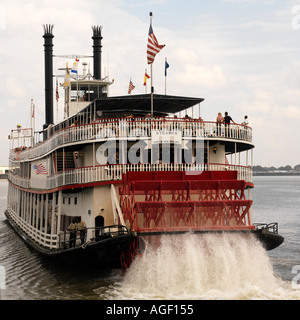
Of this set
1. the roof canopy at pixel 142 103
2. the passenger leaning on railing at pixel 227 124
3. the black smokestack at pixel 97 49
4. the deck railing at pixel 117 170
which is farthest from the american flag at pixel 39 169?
the black smokestack at pixel 97 49

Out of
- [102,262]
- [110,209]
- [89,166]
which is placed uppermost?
[89,166]

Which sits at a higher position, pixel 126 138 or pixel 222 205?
pixel 126 138

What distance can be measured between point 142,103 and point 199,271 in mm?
7052

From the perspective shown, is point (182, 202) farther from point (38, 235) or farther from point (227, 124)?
point (38, 235)

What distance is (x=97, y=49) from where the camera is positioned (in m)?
33.1

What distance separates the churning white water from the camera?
13836 mm

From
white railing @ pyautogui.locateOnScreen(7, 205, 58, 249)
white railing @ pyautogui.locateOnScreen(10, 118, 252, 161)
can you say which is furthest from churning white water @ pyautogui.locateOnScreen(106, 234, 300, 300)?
white railing @ pyautogui.locateOnScreen(7, 205, 58, 249)

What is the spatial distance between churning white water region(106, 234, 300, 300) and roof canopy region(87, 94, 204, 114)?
5763 millimetres

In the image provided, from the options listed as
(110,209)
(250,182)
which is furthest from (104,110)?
(250,182)

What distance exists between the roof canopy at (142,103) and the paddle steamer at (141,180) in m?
0.03
